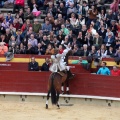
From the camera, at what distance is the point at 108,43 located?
2038cm

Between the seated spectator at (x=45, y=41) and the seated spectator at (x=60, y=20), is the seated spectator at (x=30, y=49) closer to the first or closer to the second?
the seated spectator at (x=45, y=41)

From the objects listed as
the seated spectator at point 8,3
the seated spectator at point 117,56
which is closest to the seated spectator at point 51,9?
the seated spectator at point 8,3

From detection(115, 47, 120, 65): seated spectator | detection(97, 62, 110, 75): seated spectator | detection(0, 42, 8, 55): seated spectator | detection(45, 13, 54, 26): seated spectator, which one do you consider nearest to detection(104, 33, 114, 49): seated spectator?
detection(115, 47, 120, 65): seated spectator

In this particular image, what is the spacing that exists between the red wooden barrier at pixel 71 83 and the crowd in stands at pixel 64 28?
98 centimetres

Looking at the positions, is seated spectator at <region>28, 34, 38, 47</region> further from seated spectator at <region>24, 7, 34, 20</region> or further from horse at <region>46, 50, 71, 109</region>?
horse at <region>46, 50, 71, 109</region>

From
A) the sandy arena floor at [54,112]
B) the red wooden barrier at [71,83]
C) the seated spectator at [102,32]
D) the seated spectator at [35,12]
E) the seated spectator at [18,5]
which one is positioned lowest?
the sandy arena floor at [54,112]

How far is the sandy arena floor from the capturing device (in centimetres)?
1661

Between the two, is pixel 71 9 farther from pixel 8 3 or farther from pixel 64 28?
pixel 8 3

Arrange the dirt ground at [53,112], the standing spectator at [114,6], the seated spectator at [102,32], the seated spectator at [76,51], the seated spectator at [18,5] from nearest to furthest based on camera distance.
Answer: the dirt ground at [53,112] → the seated spectator at [76,51] → the seated spectator at [102,32] → the standing spectator at [114,6] → the seated spectator at [18,5]

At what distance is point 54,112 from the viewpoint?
680 inches

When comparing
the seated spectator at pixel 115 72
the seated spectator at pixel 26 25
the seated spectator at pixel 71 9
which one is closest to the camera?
the seated spectator at pixel 115 72

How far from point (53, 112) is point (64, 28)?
4518mm

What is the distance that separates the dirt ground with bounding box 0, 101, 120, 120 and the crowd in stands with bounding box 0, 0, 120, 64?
192 centimetres

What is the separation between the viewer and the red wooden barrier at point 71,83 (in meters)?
18.4
